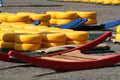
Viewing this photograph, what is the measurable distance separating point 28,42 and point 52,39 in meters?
0.57

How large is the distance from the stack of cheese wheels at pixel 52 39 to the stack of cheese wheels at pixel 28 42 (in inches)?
7.5

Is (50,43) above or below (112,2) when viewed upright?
above

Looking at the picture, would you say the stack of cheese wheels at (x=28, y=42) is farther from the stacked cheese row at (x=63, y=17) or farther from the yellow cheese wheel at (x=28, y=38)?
the stacked cheese row at (x=63, y=17)

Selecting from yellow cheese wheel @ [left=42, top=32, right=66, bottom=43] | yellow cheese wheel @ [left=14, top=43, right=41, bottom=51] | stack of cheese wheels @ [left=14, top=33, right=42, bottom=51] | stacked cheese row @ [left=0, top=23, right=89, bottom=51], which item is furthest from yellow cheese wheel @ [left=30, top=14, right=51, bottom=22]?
yellow cheese wheel @ [left=14, top=43, right=41, bottom=51]

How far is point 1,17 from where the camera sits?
13594mm

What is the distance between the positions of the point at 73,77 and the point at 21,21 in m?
6.35

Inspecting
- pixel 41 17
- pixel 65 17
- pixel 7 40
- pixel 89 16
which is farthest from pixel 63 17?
pixel 7 40

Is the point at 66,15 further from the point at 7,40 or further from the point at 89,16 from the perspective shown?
the point at 7,40

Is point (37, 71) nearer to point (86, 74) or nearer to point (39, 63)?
point (39, 63)

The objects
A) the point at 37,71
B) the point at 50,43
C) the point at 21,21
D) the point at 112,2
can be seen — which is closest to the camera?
the point at 37,71

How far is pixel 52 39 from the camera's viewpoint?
955 cm

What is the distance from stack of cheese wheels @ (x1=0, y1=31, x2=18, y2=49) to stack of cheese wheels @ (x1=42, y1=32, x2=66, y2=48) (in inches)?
28.9

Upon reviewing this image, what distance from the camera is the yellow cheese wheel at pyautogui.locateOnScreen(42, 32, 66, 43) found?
31.1ft

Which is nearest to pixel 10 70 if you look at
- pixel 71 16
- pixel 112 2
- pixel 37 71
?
pixel 37 71
